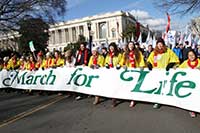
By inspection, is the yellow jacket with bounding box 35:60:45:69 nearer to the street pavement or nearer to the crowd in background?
the crowd in background

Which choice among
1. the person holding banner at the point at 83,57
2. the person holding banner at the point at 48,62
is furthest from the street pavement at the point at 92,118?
the person holding banner at the point at 48,62

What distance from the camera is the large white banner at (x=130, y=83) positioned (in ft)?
28.6

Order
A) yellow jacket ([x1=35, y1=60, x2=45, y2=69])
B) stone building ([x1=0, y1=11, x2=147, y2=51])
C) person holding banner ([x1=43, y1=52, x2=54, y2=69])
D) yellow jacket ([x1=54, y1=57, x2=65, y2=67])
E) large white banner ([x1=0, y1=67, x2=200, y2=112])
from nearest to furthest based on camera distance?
large white banner ([x1=0, y1=67, x2=200, y2=112]) < yellow jacket ([x1=54, y1=57, x2=65, y2=67]) < person holding banner ([x1=43, y1=52, x2=54, y2=69]) < yellow jacket ([x1=35, y1=60, x2=45, y2=69]) < stone building ([x1=0, y1=11, x2=147, y2=51])

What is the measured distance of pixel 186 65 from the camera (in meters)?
9.30

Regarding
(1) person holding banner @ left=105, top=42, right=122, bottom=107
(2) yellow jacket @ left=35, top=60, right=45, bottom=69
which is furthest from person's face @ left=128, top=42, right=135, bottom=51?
(2) yellow jacket @ left=35, top=60, right=45, bottom=69

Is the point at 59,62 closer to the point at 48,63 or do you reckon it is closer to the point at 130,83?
the point at 48,63

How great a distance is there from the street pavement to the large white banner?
0.29 meters

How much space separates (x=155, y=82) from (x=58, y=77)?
462 cm

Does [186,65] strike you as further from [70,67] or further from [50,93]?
[50,93]

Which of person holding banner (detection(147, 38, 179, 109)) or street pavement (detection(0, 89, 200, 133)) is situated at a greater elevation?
person holding banner (detection(147, 38, 179, 109))

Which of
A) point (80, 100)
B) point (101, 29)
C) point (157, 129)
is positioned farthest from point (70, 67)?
point (101, 29)

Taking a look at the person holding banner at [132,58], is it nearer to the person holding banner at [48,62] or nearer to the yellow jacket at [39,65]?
the person holding banner at [48,62]

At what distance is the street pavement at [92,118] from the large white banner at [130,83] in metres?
0.29

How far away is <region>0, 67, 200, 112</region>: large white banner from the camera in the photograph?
870cm
